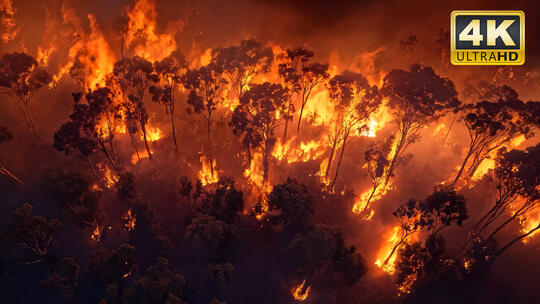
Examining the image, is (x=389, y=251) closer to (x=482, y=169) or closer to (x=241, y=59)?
(x=482, y=169)

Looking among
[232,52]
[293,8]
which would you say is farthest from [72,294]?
[293,8]

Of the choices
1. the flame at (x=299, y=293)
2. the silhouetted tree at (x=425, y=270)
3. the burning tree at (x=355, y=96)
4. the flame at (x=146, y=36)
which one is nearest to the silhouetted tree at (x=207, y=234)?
the flame at (x=299, y=293)

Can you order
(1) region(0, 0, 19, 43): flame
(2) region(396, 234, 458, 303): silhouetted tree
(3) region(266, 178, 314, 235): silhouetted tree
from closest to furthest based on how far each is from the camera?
(2) region(396, 234, 458, 303): silhouetted tree, (3) region(266, 178, 314, 235): silhouetted tree, (1) region(0, 0, 19, 43): flame

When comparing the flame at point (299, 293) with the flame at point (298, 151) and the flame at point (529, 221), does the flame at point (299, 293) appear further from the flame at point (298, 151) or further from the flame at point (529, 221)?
the flame at point (529, 221)

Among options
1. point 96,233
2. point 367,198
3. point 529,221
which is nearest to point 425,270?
point 367,198

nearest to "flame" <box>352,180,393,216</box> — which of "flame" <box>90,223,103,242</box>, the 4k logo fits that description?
the 4k logo

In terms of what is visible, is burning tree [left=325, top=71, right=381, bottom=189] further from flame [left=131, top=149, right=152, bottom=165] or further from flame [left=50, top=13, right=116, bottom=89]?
flame [left=50, top=13, right=116, bottom=89]
